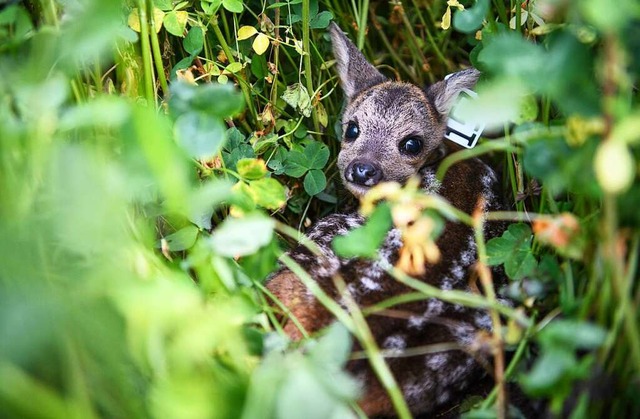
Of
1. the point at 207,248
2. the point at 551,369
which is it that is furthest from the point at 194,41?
the point at 551,369

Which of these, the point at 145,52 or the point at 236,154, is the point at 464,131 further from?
the point at 145,52

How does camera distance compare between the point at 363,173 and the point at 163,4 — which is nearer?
the point at 163,4

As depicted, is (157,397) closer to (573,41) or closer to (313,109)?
(573,41)

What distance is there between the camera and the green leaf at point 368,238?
1837 mm

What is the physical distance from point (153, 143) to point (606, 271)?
1.08m

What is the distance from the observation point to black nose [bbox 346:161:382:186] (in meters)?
3.46

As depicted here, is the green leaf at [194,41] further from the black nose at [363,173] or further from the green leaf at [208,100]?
the green leaf at [208,100]

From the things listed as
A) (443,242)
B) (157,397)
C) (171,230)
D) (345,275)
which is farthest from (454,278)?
(157,397)

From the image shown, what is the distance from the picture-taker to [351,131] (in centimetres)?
372

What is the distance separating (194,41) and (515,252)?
5.05 ft

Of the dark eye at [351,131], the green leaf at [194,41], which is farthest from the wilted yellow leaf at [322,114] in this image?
the green leaf at [194,41]

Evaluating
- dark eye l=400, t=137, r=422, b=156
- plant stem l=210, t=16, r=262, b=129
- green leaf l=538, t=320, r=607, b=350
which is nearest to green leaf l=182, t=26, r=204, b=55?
plant stem l=210, t=16, r=262, b=129

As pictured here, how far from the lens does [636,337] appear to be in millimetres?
1663

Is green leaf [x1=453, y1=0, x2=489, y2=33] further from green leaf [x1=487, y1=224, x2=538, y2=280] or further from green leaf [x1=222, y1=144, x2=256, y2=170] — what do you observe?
green leaf [x1=222, y1=144, x2=256, y2=170]
